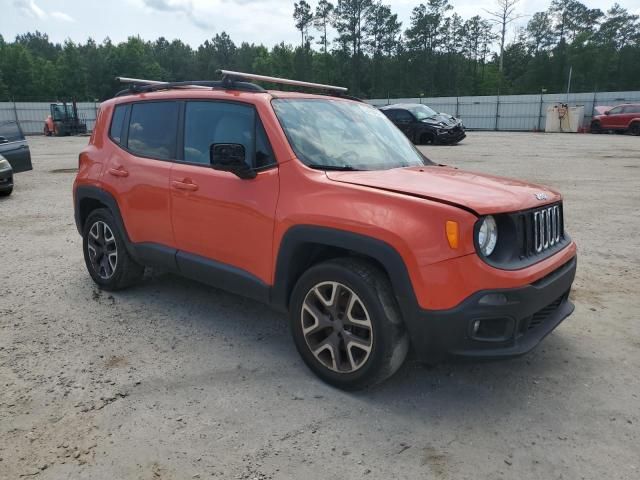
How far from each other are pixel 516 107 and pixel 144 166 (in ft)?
116

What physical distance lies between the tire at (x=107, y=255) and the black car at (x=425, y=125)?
52.8 feet

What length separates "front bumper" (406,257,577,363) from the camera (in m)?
2.65

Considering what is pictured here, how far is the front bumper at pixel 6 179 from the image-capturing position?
33.9 feet

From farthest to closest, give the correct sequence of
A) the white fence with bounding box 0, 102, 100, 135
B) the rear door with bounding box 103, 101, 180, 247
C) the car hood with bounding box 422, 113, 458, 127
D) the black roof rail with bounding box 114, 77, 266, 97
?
the white fence with bounding box 0, 102, 100, 135, the car hood with bounding box 422, 113, 458, 127, the rear door with bounding box 103, 101, 180, 247, the black roof rail with bounding box 114, 77, 266, 97

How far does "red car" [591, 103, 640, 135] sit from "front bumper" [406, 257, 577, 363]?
2744 centimetres

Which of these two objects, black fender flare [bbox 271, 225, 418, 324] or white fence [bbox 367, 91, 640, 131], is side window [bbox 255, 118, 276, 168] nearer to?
black fender flare [bbox 271, 225, 418, 324]

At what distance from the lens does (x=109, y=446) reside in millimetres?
2656

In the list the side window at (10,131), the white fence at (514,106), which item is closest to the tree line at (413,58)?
the white fence at (514,106)

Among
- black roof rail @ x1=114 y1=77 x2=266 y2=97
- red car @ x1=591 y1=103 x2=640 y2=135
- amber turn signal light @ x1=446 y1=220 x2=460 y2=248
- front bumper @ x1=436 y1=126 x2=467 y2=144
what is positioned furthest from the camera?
red car @ x1=591 y1=103 x2=640 y2=135

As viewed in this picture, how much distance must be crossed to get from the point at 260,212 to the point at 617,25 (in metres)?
88.0

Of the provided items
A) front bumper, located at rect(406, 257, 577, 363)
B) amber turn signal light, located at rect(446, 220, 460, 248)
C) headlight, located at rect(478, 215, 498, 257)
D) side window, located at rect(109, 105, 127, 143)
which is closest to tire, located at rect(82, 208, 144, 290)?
side window, located at rect(109, 105, 127, 143)

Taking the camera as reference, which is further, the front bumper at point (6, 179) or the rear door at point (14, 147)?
the rear door at point (14, 147)

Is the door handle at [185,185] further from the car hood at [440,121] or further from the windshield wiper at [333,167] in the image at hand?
the car hood at [440,121]

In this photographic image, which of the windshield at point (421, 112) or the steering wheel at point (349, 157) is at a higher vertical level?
the windshield at point (421, 112)
